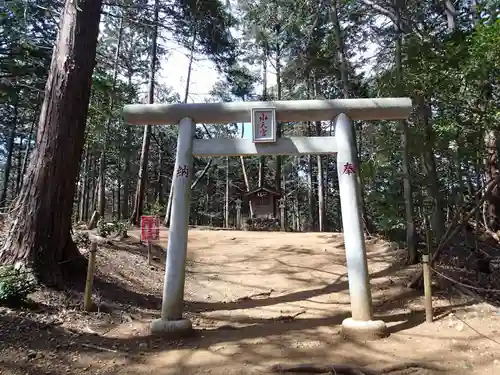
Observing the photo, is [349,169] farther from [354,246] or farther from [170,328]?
[170,328]

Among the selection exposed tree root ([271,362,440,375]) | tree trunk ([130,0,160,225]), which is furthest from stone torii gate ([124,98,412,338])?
tree trunk ([130,0,160,225])

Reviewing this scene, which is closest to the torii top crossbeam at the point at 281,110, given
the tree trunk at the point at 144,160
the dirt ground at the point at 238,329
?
the dirt ground at the point at 238,329

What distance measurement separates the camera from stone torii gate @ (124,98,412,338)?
14.4 ft

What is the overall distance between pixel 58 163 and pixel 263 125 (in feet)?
9.08

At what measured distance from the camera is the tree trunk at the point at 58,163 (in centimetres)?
453

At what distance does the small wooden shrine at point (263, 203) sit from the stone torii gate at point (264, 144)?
45.1ft

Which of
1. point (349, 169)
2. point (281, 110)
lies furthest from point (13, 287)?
point (349, 169)

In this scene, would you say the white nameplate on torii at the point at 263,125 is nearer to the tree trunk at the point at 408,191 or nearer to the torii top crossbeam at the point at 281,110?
the torii top crossbeam at the point at 281,110

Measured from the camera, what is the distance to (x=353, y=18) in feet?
33.9

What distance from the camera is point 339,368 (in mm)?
3145

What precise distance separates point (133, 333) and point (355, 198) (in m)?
3.12

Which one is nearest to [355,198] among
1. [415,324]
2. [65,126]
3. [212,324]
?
[415,324]

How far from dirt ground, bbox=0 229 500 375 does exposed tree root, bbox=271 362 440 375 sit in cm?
5

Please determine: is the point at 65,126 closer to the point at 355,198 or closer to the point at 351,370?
the point at 355,198
